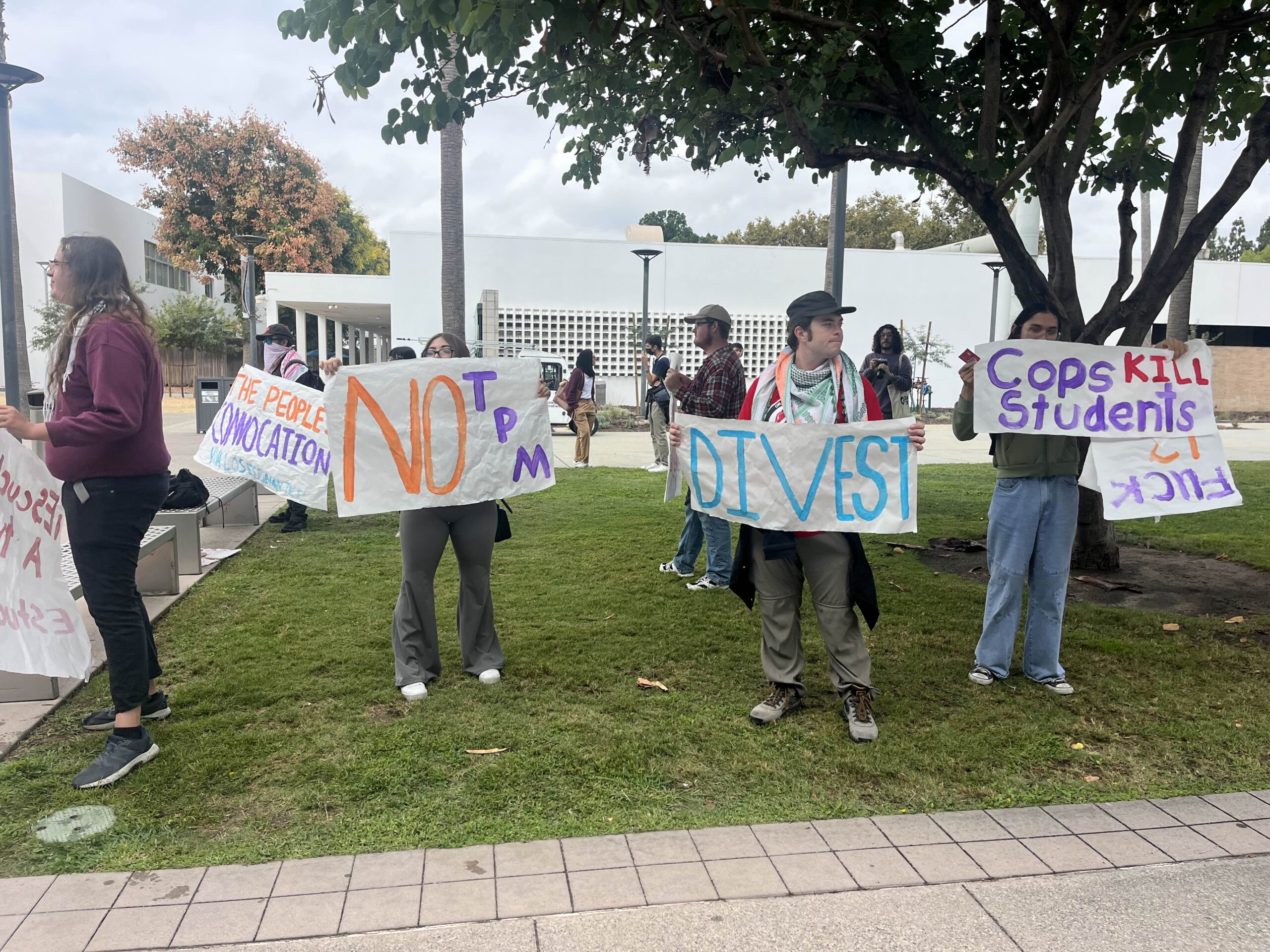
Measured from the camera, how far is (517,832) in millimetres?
3248

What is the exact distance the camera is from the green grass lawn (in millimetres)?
3365

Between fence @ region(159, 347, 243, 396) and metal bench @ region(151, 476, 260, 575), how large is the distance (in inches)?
1212

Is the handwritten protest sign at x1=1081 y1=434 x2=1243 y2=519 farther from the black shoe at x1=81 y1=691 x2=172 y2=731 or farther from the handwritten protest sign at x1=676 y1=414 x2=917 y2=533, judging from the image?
the black shoe at x1=81 y1=691 x2=172 y2=731

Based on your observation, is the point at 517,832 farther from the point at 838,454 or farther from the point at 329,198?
the point at 329,198

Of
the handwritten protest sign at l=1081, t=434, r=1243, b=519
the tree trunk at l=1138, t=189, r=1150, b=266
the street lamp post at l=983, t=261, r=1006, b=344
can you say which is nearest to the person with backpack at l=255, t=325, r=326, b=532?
the handwritten protest sign at l=1081, t=434, r=1243, b=519

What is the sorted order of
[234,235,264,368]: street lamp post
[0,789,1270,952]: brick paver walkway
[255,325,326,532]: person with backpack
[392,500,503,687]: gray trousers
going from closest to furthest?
[0,789,1270,952]: brick paver walkway < [392,500,503,687]: gray trousers < [255,325,326,532]: person with backpack < [234,235,264,368]: street lamp post

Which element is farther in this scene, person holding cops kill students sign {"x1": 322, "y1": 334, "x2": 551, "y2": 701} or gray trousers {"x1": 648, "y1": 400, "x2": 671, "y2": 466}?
gray trousers {"x1": 648, "y1": 400, "x2": 671, "y2": 466}

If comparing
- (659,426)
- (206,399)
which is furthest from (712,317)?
(206,399)

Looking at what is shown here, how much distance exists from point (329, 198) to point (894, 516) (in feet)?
143

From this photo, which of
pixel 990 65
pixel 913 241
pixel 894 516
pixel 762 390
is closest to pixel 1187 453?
pixel 894 516

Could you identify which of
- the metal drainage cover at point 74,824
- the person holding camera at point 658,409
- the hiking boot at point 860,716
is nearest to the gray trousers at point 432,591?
the metal drainage cover at point 74,824

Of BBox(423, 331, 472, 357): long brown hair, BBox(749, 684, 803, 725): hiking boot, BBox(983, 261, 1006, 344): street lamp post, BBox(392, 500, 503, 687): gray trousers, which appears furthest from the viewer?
BBox(983, 261, 1006, 344): street lamp post

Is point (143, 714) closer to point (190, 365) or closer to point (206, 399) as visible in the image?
point (206, 399)

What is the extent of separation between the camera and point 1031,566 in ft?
15.4
